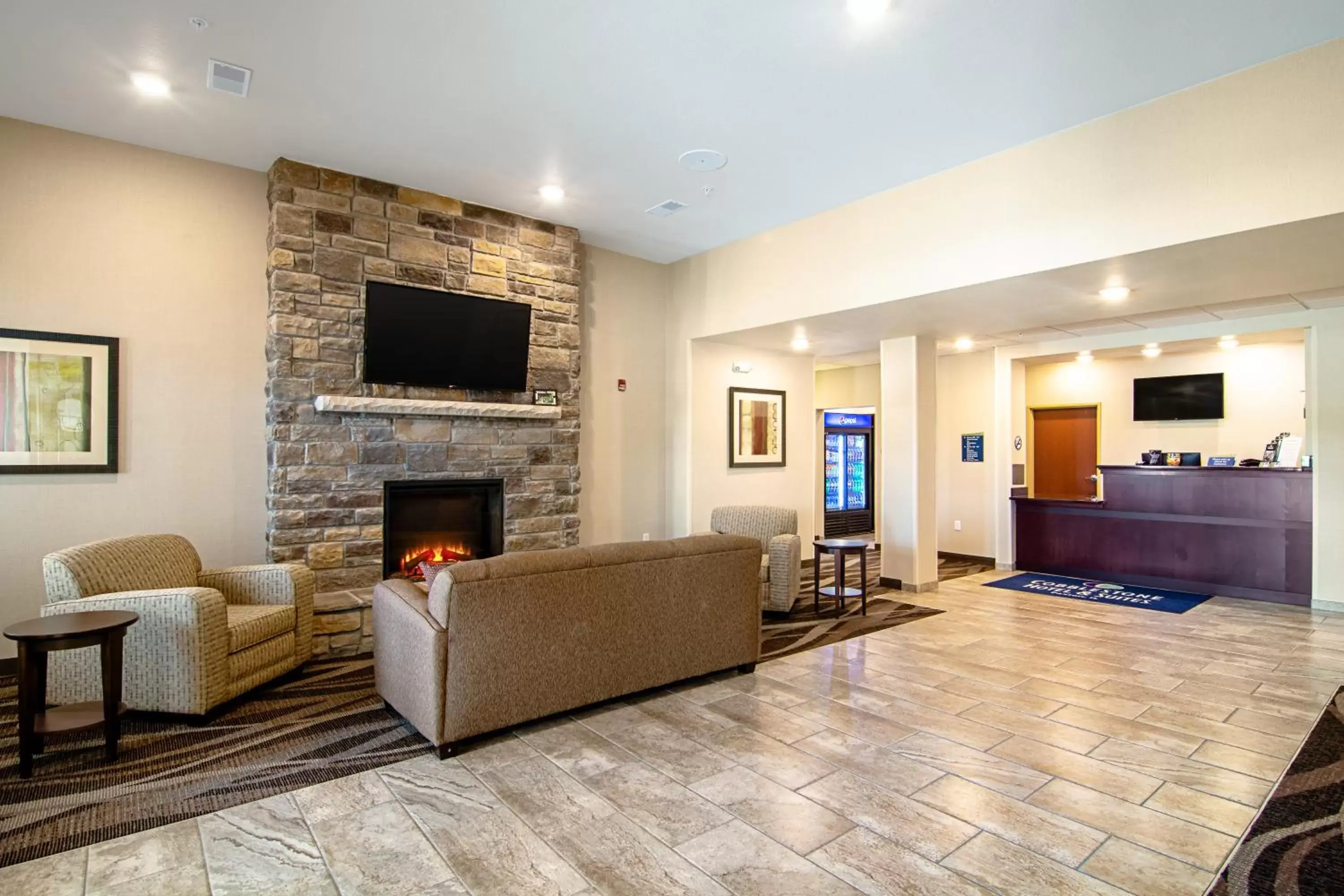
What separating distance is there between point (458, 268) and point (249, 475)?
2.16 meters

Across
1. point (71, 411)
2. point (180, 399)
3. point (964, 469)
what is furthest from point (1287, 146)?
point (71, 411)

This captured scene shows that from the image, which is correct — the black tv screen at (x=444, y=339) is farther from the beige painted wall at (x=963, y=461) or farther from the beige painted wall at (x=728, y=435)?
the beige painted wall at (x=963, y=461)

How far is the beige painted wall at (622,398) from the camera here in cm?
658

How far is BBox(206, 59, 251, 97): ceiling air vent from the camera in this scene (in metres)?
3.55

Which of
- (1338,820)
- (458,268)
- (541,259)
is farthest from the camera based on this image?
(541,259)

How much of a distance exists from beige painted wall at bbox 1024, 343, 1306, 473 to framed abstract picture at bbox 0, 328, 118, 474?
9.32 metres

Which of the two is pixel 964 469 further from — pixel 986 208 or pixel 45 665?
pixel 45 665

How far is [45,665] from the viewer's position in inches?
117

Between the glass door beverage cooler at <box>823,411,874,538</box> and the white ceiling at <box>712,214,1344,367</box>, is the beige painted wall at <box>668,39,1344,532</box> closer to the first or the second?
the white ceiling at <box>712,214,1344,367</box>

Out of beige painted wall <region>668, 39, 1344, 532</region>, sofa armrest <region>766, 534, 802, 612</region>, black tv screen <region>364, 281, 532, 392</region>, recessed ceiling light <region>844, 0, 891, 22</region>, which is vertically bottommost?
sofa armrest <region>766, 534, 802, 612</region>

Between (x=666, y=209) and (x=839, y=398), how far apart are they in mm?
5191

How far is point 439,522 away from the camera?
554 centimetres

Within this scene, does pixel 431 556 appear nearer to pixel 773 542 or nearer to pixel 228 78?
pixel 773 542

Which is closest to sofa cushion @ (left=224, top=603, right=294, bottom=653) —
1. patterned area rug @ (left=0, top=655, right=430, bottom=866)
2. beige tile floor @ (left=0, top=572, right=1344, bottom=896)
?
patterned area rug @ (left=0, top=655, right=430, bottom=866)
